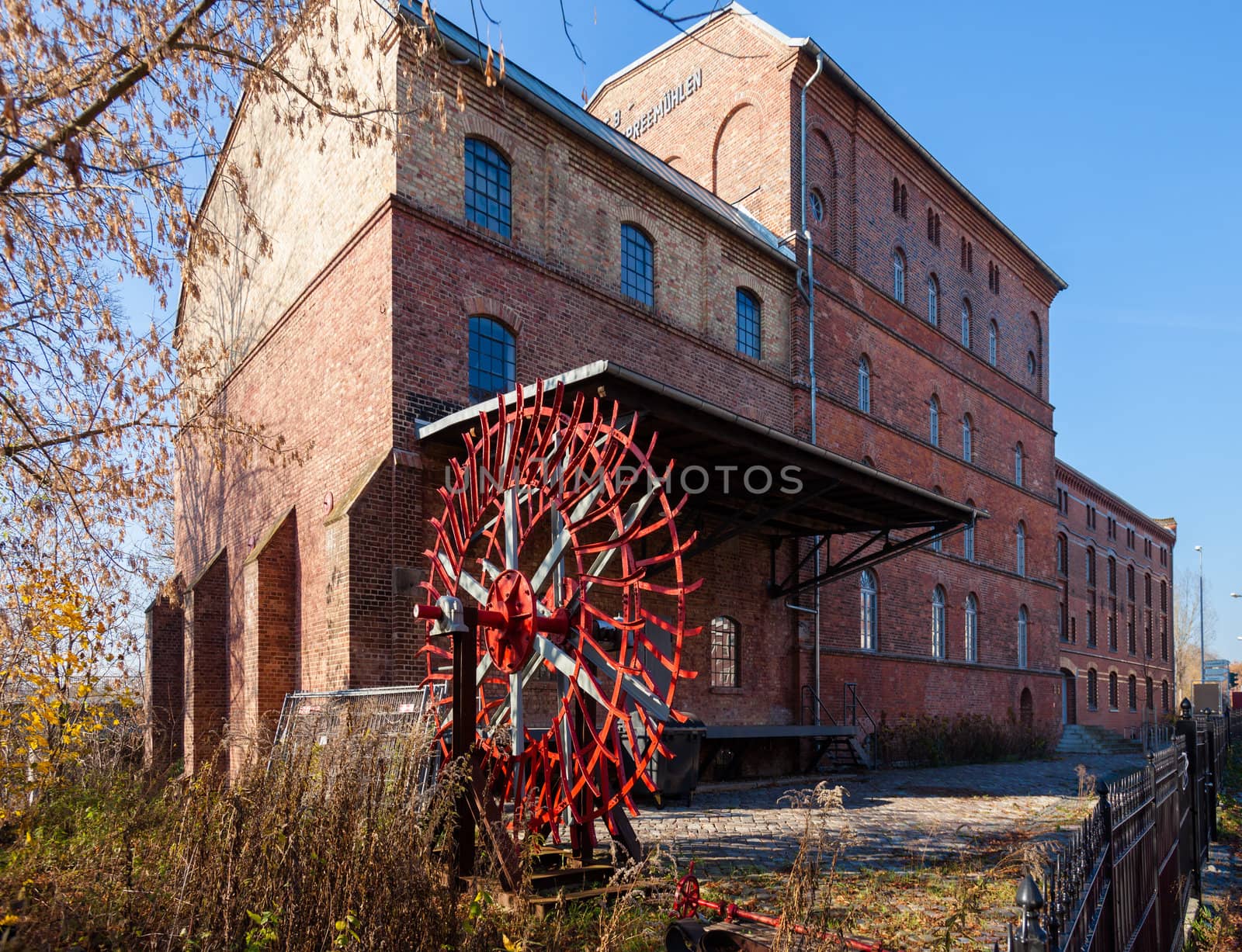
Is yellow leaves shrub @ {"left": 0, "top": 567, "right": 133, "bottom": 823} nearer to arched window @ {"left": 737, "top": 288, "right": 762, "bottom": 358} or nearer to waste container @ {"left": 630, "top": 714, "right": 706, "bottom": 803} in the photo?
waste container @ {"left": 630, "top": 714, "right": 706, "bottom": 803}

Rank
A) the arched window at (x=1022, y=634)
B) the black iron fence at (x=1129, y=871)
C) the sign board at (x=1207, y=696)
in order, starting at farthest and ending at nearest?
1. the arched window at (x=1022, y=634)
2. the sign board at (x=1207, y=696)
3. the black iron fence at (x=1129, y=871)

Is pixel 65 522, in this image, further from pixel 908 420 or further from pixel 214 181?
pixel 908 420

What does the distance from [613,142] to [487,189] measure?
10.1 ft

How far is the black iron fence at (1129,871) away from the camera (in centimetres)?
345

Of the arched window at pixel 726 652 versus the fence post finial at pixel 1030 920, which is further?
the arched window at pixel 726 652

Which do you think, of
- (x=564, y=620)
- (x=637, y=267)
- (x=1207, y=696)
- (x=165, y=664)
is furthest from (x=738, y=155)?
(x=564, y=620)

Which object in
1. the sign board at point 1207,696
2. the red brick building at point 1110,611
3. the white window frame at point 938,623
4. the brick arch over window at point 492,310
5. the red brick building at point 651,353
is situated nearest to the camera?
the red brick building at point 651,353

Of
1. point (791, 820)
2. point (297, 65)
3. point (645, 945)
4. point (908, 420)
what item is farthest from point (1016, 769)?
point (297, 65)

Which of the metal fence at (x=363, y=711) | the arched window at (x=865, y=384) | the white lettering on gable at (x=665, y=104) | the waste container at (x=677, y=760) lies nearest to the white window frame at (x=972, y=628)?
the arched window at (x=865, y=384)

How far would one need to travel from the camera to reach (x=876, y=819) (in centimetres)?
1159

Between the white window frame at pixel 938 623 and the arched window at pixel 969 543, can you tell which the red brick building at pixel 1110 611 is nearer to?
the arched window at pixel 969 543

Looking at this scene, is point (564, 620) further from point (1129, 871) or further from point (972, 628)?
point (972, 628)

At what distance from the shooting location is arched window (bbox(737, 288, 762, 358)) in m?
18.4

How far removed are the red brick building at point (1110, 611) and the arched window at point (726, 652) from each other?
19.9 meters
